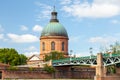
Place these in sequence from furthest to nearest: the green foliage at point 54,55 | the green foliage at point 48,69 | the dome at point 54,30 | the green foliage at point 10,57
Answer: the dome at point 54,30 → the green foliage at point 54,55 → the green foliage at point 10,57 → the green foliage at point 48,69

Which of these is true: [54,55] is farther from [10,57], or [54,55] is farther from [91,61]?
[91,61]

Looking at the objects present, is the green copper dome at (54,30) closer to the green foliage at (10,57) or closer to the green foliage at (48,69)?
the green foliage at (10,57)

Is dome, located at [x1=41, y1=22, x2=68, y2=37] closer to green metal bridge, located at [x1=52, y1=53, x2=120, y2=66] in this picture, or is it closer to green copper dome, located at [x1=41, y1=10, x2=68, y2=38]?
green copper dome, located at [x1=41, y1=10, x2=68, y2=38]

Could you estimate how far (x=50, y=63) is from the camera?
292ft

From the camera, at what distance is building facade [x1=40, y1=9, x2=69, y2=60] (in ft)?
376

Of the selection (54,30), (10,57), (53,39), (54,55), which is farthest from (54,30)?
(10,57)

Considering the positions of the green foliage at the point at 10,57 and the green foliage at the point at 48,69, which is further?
the green foliage at the point at 10,57

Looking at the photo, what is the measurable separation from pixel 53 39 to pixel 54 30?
267cm

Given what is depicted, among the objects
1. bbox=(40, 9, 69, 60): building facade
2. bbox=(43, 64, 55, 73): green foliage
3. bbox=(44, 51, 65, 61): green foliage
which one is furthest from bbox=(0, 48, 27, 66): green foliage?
bbox=(40, 9, 69, 60): building facade

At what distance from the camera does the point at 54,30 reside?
4513 inches

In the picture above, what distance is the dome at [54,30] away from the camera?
376ft

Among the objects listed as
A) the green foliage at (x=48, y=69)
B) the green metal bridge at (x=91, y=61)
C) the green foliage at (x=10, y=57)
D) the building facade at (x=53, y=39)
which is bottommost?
the green foliage at (x=48, y=69)

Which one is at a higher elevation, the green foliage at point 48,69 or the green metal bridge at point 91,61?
the green metal bridge at point 91,61

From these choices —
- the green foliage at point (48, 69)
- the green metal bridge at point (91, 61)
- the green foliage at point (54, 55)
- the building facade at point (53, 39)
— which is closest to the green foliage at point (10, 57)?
the green metal bridge at point (91, 61)
